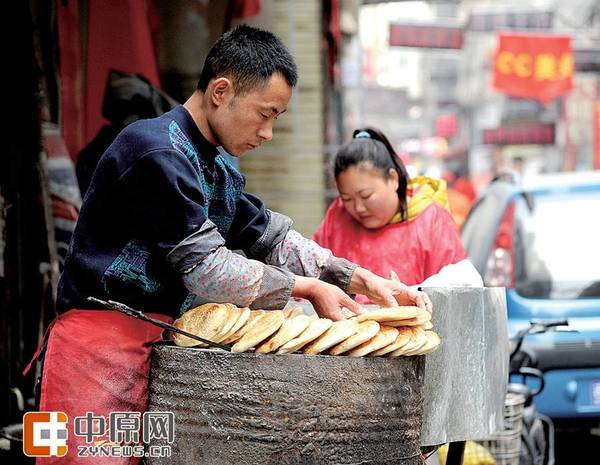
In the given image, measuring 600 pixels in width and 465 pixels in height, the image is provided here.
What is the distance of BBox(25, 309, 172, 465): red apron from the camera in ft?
10.0

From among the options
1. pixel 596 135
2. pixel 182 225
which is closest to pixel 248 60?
pixel 182 225

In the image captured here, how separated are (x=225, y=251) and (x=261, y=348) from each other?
1.02 ft

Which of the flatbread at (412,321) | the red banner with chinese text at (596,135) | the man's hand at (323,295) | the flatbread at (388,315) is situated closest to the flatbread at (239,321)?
the man's hand at (323,295)

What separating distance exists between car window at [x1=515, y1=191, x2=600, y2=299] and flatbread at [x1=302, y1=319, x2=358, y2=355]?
4117 millimetres

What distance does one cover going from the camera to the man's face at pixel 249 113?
10.2 feet

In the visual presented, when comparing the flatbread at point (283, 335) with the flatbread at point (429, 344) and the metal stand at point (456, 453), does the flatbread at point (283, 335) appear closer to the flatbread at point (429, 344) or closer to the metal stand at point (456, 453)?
the flatbread at point (429, 344)

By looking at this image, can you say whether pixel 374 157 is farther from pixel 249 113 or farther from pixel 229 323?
pixel 229 323

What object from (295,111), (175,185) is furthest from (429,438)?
(295,111)

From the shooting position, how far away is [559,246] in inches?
275

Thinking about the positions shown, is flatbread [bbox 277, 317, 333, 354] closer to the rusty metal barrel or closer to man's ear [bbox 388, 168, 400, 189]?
the rusty metal barrel

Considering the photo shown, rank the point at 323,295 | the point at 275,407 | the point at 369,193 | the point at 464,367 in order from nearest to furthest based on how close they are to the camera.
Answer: the point at 275,407 → the point at 323,295 → the point at 464,367 → the point at 369,193

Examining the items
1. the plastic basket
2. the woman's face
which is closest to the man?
the woman's face

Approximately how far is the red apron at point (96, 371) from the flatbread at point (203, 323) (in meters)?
0.16

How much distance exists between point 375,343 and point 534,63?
73.3 feet
